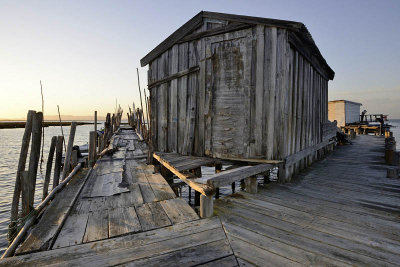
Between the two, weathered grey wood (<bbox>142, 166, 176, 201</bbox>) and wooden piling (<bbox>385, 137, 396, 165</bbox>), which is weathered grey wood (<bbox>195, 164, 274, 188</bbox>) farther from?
wooden piling (<bbox>385, 137, 396, 165</bbox>)

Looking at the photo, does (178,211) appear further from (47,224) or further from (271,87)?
(271,87)

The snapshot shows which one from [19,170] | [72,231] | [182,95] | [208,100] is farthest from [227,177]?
[19,170]

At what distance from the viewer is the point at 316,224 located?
324 centimetres

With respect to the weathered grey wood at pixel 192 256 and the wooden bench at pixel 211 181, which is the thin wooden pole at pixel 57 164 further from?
the weathered grey wood at pixel 192 256

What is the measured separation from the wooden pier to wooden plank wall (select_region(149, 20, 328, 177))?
1536 mm

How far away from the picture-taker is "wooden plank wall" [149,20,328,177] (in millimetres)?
5191

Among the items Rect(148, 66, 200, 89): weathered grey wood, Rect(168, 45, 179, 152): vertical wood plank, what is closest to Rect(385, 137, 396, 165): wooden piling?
Rect(148, 66, 200, 89): weathered grey wood

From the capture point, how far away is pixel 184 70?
22.2 feet

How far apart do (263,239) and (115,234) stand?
2054mm

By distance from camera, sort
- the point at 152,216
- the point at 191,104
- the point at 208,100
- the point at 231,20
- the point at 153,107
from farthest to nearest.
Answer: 1. the point at 153,107
2. the point at 191,104
3. the point at 208,100
4. the point at 231,20
5. the point at 152,216

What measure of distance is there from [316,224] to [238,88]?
3597 mm

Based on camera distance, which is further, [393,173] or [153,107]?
[153,107]

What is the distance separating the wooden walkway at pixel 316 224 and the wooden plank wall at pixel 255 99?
4.36 feet

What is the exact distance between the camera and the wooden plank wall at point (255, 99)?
17.0ft
